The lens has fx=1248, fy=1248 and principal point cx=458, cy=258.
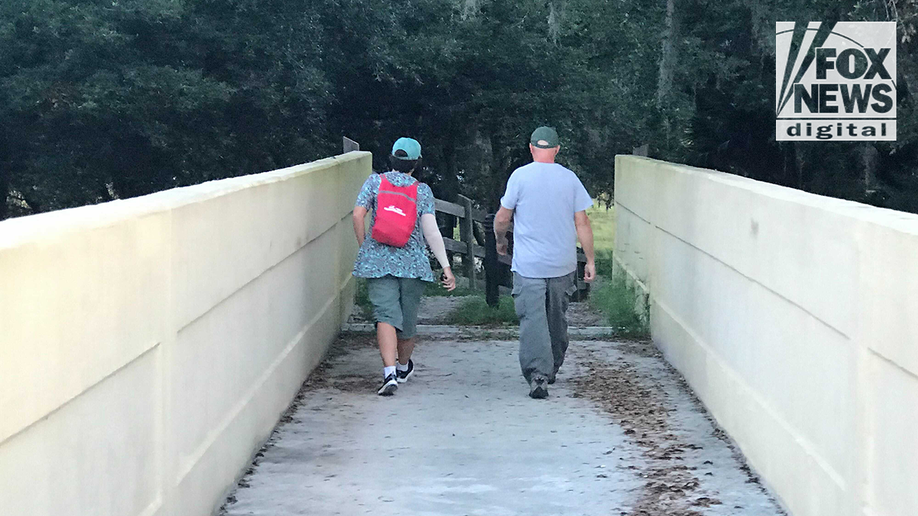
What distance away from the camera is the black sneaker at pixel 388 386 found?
8.41m

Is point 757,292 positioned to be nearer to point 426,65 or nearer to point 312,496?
point 312,496

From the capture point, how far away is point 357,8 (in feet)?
71.8

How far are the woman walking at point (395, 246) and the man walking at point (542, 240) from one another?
0.53 m

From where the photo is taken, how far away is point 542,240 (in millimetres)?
8484

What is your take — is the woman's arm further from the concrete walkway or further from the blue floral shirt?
the concrete walkway

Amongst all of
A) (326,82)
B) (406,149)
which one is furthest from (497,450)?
(326,82)

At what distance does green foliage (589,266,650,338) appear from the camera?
11.2 m

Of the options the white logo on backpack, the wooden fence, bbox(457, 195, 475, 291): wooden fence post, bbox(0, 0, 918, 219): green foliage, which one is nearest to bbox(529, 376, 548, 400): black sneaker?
the white logo on backpack

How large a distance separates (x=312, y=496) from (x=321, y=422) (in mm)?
1749

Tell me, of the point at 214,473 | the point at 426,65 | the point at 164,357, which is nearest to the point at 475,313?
the point at 214,473

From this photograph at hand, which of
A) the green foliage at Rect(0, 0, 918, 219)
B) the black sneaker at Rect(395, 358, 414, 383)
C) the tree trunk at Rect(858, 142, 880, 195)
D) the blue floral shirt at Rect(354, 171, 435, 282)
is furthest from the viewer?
the green foliage at Rect(0, 0, 918, 219)

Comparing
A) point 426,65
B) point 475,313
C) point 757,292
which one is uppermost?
point 426,65

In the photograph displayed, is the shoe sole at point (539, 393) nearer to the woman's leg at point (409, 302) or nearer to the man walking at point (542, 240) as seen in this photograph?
the man walking at point (542, 240)

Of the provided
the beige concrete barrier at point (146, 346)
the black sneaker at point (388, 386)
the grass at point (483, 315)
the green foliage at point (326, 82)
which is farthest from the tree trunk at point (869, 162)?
the beige concrete barrier at point (146, 346)
